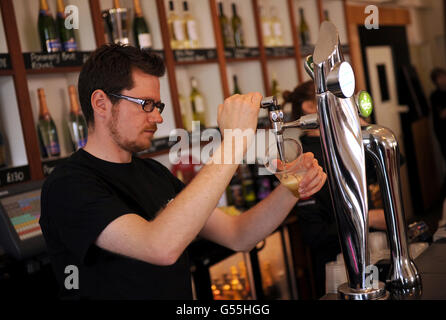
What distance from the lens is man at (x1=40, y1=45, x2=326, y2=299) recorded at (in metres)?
1.10

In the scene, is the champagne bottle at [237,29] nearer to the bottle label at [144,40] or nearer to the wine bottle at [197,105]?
the wine bottle at [197,105]

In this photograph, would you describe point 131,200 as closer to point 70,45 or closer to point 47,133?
point 47,133

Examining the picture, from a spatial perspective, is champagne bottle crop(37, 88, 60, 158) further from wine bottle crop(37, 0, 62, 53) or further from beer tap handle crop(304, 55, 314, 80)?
beer tap handle crop(304, 55, 314, 80)

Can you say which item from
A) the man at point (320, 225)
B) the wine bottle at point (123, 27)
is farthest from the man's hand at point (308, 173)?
the wine bottle at point (123, 27)

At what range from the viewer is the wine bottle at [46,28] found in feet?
7.90

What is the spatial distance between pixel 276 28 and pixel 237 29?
0.43 m

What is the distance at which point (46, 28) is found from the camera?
2.44 metres

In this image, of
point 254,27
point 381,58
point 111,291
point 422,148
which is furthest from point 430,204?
point 111,291

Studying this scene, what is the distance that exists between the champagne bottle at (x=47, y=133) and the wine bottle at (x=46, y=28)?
0.25 meters

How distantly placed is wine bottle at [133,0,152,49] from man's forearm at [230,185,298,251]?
1.47m

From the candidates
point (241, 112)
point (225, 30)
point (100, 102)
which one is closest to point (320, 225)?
point (100, 102)
